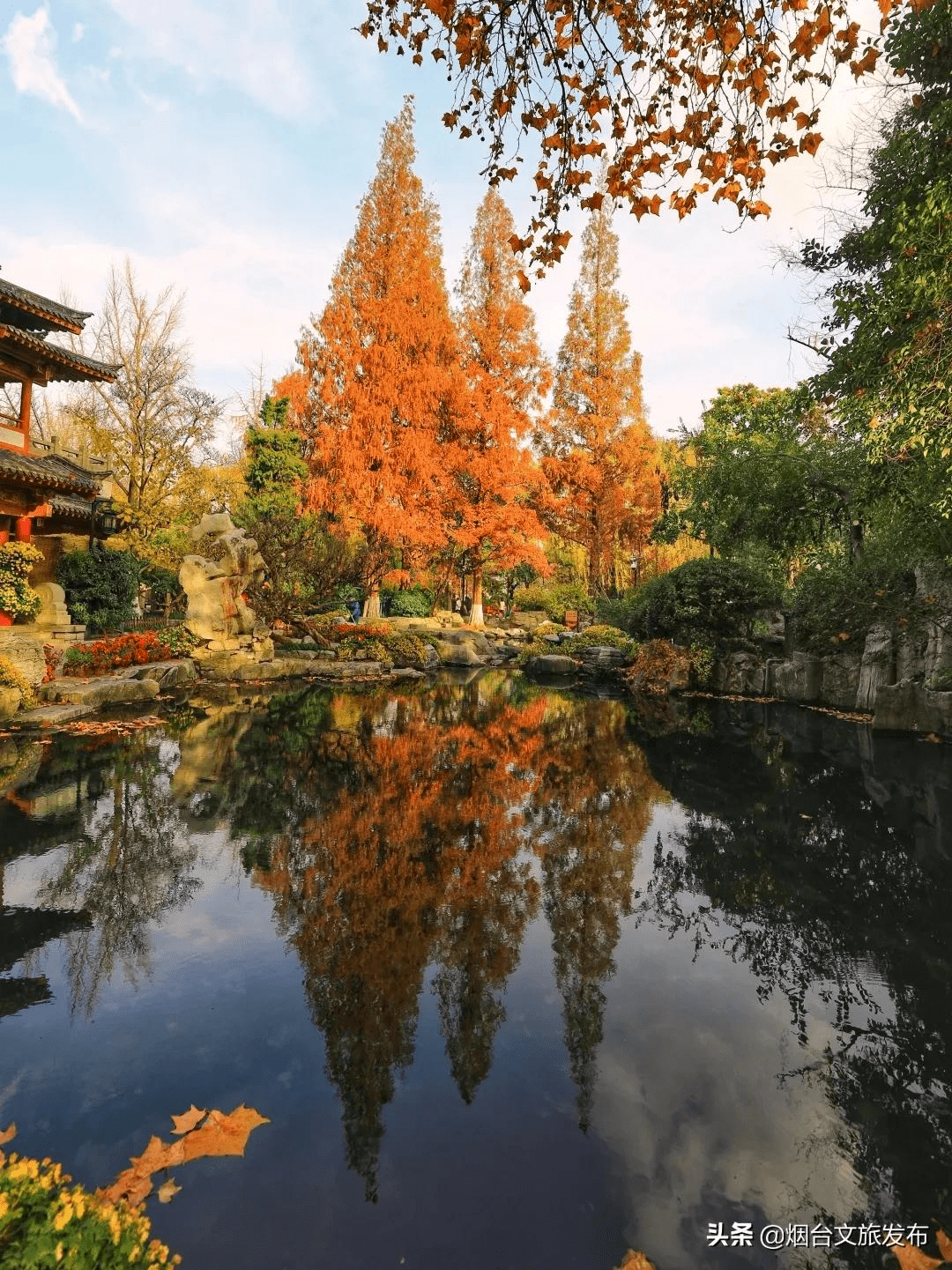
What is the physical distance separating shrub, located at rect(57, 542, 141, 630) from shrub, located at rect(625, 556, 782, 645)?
15.8 metres

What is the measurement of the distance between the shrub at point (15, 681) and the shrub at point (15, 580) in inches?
105

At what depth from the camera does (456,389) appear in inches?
946

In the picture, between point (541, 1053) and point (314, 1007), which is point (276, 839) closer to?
point (314, 1007)

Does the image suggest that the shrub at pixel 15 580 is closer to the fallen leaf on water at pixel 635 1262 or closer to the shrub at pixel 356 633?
the shrub at pixel 356 633

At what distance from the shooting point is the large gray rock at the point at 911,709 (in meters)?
10.2

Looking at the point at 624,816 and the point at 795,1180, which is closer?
the point at 795,1180

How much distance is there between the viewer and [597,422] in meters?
28.5

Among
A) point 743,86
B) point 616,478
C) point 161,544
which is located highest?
point 616,478

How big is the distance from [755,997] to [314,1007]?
238 centimetres

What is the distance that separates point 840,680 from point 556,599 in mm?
16848

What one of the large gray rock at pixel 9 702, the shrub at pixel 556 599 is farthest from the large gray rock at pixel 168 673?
the shrub at pixel 556 599

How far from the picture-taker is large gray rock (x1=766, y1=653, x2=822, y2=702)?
14094 mm

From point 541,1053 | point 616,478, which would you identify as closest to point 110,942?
point 541,1053

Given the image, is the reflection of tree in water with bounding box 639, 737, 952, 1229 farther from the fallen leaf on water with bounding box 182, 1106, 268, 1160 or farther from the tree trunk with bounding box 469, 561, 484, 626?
the tree trunk with bounding box 469, 561, 484, 626
